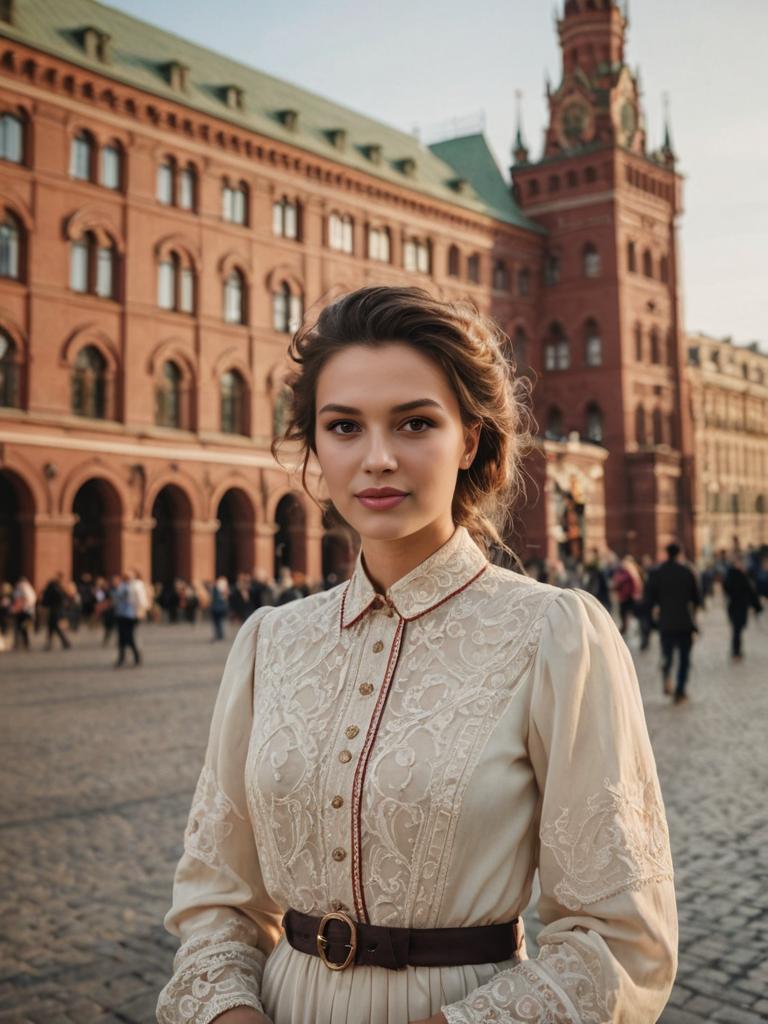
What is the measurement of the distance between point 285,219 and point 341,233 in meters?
2.80

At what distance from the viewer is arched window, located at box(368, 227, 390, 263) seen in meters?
39.7

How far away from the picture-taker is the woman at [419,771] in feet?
5.62

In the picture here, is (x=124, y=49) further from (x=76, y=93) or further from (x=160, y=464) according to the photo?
(x=160, y=464)

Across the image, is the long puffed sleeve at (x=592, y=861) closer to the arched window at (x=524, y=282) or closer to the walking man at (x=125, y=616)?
the walking man at (x=125, y=616)

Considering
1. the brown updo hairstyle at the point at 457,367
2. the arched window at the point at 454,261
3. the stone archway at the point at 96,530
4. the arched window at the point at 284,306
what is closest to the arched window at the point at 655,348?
the arched window at the point at 454,261

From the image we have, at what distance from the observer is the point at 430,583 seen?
204 cm

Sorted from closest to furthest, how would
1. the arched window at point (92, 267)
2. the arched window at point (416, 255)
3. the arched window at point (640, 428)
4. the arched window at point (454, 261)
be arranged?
the arched window at point (92, 267) < the arched window at point (416, 255) < the arched window at point (454, 261) < the arched window at point (640, 428)

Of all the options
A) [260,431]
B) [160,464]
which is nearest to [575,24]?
[260,431]

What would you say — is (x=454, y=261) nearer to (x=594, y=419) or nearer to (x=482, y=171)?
(x=482, y=171)

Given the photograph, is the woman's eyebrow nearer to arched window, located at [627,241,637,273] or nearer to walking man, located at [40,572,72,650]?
walking man, located at [40,572,72,650]

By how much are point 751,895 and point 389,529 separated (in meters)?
4.35

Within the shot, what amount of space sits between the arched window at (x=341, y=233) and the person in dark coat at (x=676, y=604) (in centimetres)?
2814

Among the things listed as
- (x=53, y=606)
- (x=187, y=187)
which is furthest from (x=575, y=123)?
(x=53, y=606)

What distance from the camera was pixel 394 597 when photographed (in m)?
2.04
